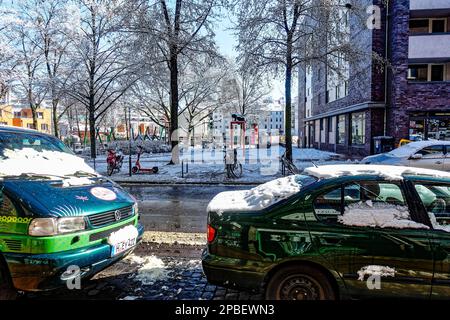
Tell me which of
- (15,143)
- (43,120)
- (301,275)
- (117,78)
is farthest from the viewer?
(43,120)

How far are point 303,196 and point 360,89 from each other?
67.7ft

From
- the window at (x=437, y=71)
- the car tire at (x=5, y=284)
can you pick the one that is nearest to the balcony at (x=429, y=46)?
the window at (x=437, y=71)

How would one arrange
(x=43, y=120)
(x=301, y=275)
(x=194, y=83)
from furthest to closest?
(x=43, y=120), (x=194, y=83), (x=301, y=275)

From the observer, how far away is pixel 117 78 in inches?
858

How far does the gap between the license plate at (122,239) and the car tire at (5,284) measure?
0.99m

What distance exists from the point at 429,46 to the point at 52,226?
73.3ft

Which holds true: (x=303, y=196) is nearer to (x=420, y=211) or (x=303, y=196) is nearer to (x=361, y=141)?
(x=420, y=211)

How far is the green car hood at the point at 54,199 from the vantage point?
3.45m

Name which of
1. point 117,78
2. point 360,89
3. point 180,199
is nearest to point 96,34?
point 117,78

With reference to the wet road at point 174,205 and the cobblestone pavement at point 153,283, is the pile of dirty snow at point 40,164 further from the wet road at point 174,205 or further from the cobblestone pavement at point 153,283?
the wet road at point 174,205

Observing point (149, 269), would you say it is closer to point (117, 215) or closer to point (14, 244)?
point (117, 215)

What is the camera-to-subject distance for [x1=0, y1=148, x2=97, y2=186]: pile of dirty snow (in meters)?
4.04

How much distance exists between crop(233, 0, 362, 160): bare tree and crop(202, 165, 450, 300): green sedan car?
13.7 meters

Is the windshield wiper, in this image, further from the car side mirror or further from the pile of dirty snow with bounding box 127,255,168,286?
the car side mirror
